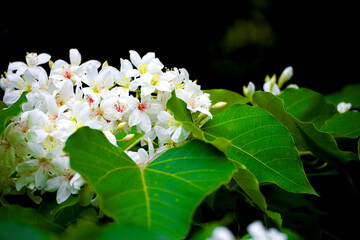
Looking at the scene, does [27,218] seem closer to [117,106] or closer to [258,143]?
[117,106]

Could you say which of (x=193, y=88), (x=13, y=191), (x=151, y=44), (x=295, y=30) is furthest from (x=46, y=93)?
(x=295, y=30)

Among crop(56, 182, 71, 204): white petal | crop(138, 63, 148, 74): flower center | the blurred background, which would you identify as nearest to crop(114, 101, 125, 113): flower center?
crop(138, 63, 148, 74): flower center

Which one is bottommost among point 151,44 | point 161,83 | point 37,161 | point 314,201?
point 314,201

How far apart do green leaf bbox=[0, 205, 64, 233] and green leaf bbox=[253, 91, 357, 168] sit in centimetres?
65

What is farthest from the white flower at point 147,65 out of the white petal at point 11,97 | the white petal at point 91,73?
the white petal at point 11,97

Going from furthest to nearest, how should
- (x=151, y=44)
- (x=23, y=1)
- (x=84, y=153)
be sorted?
(x=151, y=44), (x=23, y=1), (x=84, y=153)

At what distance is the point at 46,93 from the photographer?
913 millimetres

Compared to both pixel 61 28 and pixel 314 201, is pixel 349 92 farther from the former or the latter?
pixel 61 28

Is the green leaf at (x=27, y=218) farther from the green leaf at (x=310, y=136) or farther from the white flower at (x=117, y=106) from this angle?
the green leaf at (x=310, y=136)

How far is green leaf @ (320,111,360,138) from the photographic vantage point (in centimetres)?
105

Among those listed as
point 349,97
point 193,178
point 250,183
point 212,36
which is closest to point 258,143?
point 250,183

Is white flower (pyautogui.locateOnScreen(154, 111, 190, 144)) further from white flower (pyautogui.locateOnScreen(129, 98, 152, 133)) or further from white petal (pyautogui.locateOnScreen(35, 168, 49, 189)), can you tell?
white petal (pyautogui.locateOnScreen(35, 168, 49, 189))

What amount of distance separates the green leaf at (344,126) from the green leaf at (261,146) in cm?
27

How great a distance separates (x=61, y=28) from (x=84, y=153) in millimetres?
2315
